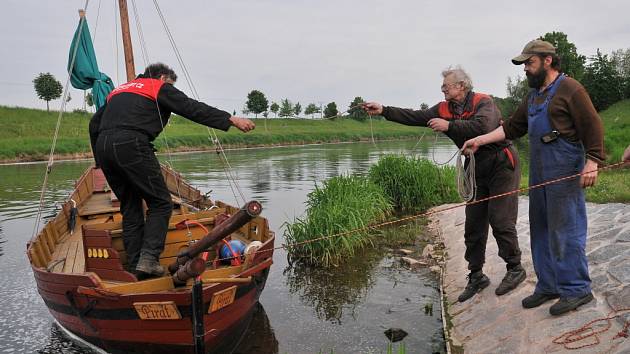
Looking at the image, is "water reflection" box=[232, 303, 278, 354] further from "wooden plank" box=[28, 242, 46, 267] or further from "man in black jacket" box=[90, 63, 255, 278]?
"wooden plank" box=[28, 242, 46, 267]

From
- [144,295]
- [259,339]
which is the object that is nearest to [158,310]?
[144,295]

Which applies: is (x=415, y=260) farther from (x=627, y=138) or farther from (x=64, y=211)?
(x=627, y=138)

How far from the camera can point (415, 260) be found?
9164mm

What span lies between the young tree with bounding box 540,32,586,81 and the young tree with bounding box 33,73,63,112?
4882cm

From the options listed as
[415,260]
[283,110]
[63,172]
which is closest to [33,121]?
[63,172]

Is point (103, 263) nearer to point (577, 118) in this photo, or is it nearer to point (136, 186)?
point (136, 186)

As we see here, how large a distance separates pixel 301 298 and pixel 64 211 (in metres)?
4.42

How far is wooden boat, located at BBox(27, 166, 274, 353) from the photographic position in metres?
4.85

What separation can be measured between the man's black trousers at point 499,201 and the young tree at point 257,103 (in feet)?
220

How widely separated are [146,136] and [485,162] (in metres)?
3.53

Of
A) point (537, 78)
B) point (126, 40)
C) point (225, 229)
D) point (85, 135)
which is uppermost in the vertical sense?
point (126, 40)

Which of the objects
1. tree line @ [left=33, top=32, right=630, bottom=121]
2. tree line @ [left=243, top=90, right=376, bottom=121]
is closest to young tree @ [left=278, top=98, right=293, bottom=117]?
tree line @ [left=243, top=90, right=376, bottom=121]

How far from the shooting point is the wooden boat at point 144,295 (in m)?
4.85

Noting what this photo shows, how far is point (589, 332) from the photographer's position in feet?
13.2
